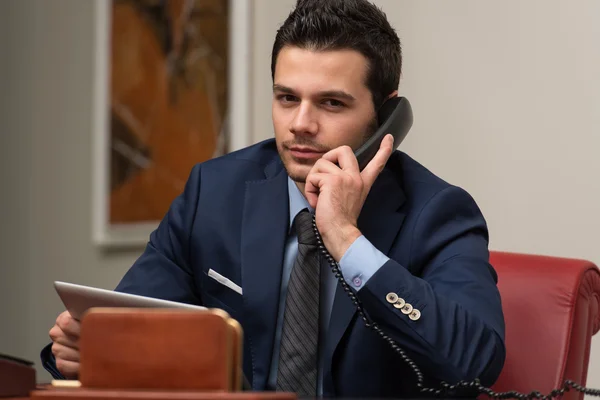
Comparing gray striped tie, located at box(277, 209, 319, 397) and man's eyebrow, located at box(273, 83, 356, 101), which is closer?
gray striped tie, located at box(277, 209, 319, 397)

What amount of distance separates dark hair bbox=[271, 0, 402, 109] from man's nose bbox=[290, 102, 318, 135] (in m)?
0.13

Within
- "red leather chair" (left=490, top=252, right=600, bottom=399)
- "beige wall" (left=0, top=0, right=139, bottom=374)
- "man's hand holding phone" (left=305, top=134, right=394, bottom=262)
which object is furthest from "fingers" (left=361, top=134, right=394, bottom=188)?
"beige wall" (left=0, top=0, right=139, bottom=374)

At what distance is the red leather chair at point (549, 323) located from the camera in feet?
5.55

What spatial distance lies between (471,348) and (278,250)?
1.55ft

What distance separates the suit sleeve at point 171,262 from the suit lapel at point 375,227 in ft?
1.22

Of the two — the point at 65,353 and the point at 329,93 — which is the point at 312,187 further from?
the point at 65,353

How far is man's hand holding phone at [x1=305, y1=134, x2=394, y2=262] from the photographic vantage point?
5.37 feet

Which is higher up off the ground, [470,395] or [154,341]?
[154,341]

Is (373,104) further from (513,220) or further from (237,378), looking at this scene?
(237,378)

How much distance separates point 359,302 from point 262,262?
12.4 inches

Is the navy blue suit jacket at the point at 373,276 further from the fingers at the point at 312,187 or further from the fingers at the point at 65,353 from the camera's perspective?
the fingers at the point at 65,353

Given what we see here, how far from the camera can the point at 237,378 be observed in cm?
91

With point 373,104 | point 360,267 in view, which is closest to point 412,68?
point 373,104

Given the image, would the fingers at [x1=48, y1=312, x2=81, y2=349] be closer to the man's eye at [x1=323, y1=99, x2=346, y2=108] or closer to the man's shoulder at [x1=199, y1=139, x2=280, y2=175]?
the man's shoulder at [x1=199, y1=139, x2=280, y2=175]
